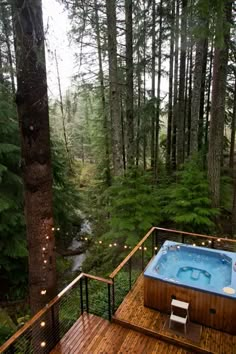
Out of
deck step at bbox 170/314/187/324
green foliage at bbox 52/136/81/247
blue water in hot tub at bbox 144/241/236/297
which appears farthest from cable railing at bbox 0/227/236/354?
green foliage at bbox 52/136/81/247

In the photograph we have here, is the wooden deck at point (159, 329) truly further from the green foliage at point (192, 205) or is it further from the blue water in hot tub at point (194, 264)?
the green foliage at point (192, 205)

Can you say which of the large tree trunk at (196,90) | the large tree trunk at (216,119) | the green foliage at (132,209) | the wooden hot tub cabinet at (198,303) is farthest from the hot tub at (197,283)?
the large tree trunk at (196,90)

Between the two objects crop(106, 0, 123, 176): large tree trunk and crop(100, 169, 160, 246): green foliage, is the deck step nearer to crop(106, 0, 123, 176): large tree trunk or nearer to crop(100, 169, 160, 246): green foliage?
crop(100, 169, 160, 246): green foliage

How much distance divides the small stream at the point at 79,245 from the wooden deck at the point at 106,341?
14.2 feet

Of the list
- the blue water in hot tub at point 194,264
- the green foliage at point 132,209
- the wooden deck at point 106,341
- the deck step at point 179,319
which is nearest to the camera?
the wooden deck at point 106,341

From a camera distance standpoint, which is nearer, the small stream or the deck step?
the deck step

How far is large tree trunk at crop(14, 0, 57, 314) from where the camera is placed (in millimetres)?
2838

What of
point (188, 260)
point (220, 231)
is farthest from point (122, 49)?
point (188, 260)

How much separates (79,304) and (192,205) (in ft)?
12.6

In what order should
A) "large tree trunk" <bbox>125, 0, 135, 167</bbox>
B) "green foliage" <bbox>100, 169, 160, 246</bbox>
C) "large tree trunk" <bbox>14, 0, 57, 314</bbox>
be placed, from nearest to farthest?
"large tree trunk" <bbox>14, 0, 57, 314</bbox>
"green foliage" <bbox>100, 169, 160, 246</bbox>
"large tree trunk" <bbox>125, 0, 135, 167</bbox>

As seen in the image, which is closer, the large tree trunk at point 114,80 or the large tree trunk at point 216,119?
the large tree trunk at point 114,80

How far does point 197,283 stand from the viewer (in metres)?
4.73

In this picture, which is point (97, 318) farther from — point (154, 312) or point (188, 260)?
point (188, 260)

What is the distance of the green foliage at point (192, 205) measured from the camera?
6.82m
